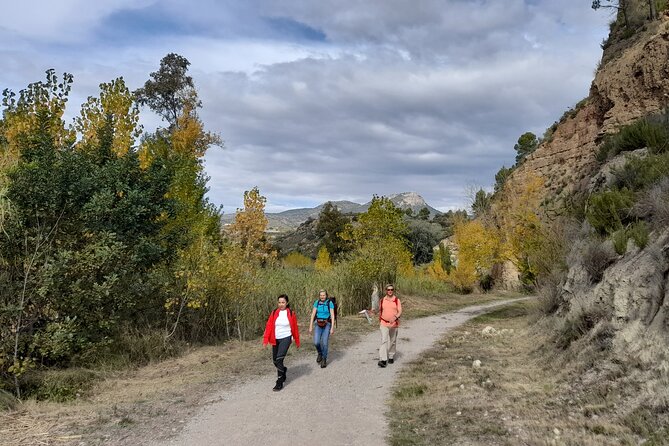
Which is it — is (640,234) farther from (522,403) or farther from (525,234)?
(525,234)

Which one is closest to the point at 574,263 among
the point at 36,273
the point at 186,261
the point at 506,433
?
the point at 506,433

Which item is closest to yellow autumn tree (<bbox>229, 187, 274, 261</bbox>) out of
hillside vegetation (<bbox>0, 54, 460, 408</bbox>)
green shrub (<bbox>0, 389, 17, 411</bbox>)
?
hillside vegetation (<bbox>0, 54, 460, 408</bbox>)

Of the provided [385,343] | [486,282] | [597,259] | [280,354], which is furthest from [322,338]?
[486,282]

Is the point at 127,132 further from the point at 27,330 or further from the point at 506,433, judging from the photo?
the point at 506,433

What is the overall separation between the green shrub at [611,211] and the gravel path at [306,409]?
578cm

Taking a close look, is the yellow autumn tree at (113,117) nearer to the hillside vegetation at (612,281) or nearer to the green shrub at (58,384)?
the green shrub at (58,384)

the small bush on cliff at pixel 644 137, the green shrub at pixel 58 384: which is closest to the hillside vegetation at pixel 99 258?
the green shrub at pixel 58 384

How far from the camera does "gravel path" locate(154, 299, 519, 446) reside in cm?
607

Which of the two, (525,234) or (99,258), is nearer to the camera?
(99,258)

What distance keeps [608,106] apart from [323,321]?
27.0m

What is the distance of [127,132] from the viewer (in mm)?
12688

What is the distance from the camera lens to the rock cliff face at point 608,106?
24.9 m

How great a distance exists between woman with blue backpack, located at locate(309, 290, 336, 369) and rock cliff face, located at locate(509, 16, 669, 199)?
52.1ft

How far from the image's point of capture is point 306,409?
7.27m
